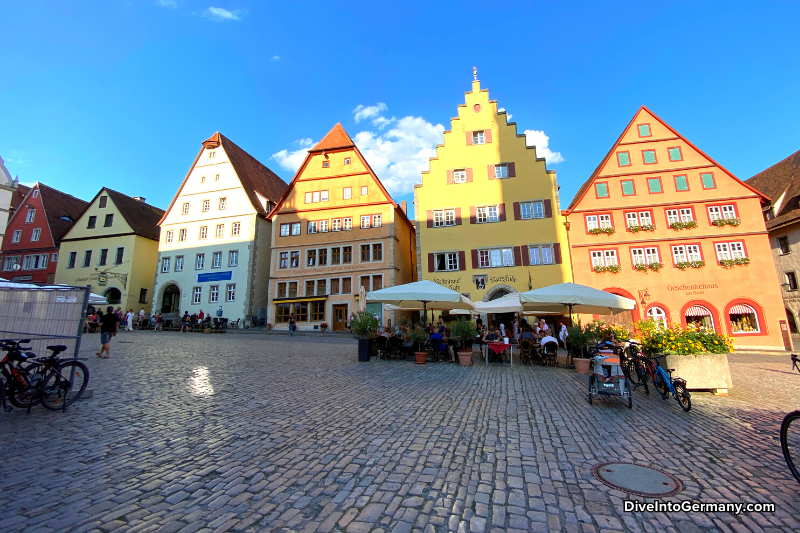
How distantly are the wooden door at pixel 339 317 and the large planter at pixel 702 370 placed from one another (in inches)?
941

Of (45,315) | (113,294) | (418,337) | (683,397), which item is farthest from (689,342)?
(113,294)

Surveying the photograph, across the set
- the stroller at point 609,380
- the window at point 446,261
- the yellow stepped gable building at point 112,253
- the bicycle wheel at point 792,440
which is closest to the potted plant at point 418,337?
the stroller at point 609,380

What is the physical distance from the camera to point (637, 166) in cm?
2486

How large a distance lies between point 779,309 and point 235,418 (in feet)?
94.0

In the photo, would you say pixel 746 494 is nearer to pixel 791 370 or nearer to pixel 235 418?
pixel 235 418

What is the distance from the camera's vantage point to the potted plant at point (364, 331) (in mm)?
12344

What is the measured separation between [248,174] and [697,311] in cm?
3771

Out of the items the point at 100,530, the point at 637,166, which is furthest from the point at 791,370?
the point at 100,530

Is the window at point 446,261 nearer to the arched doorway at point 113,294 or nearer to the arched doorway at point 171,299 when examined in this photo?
the arched doorway at point 171,299

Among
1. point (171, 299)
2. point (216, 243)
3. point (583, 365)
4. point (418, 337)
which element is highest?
point (216, 243)

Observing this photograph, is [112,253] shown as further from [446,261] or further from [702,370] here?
[702,370]

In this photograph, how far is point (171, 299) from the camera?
118ft

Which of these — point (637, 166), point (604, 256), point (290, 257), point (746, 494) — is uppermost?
point (637, 166)

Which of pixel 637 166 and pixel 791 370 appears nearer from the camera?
pixel 791 370
